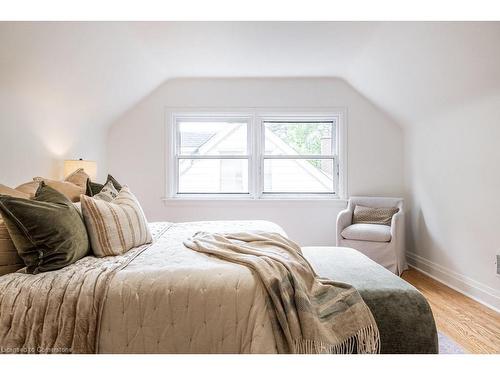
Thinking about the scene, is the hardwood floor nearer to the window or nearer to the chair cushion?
the chair cushion

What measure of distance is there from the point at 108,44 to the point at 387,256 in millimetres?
→ 3457

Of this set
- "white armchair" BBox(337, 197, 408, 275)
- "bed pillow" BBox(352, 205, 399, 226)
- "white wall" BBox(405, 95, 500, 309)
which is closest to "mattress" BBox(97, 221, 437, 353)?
"white wall" BBox(405, 95, 500, 309)

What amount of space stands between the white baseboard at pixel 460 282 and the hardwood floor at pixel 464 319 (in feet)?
0.18

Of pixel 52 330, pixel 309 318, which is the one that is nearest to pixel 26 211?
pixel 52 330

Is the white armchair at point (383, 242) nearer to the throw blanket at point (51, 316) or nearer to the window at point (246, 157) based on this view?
the window at point (246, 157)

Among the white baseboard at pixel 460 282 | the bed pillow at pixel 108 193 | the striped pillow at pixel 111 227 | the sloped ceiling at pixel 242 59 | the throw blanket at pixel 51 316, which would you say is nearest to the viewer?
the throw blanket at pixel 51 316

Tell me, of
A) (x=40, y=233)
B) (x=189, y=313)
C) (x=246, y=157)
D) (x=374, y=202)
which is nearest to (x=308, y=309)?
(x=189, y=313)

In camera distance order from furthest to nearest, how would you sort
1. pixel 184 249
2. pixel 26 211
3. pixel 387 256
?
pixel 387 256
pixel 184 249
pixel 26 211

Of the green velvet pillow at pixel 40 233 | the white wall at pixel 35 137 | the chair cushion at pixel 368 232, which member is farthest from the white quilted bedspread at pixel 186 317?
the chair cushion at pixel 368 232

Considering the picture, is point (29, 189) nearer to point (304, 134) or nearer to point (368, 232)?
point (368, 232)

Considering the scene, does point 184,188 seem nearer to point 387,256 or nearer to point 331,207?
point 331,207

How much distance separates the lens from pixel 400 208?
11.9 feet

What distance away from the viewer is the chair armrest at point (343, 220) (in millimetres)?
3608

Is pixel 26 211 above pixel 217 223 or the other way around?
above
